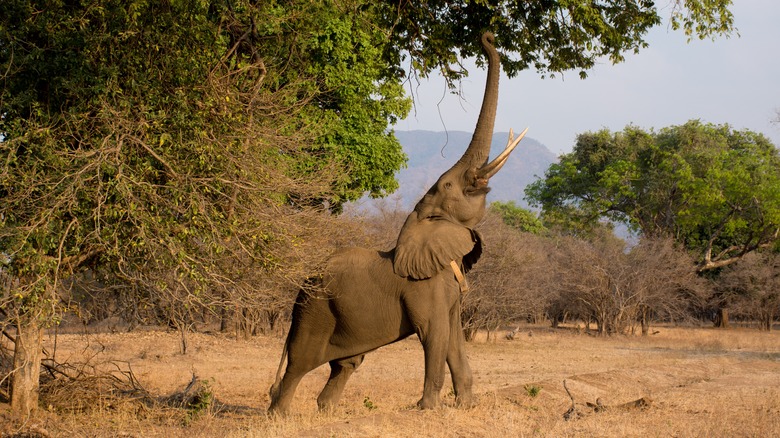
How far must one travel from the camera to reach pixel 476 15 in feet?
43.1

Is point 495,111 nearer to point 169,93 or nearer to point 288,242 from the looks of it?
point 288,242

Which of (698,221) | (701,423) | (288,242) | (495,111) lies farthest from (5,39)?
(698,221)

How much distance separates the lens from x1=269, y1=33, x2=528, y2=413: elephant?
11234mm

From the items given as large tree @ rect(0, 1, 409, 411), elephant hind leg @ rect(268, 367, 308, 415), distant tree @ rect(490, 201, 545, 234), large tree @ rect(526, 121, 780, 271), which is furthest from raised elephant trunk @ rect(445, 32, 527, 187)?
distant tree @ rect(490, 201, 545, 234)

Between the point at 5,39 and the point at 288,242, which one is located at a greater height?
the point at 5,39

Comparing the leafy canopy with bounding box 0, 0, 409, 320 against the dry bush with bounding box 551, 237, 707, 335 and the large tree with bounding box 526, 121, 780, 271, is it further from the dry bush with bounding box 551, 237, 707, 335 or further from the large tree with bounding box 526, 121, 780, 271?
the large tree with bounding box 526, 121, 780, 271

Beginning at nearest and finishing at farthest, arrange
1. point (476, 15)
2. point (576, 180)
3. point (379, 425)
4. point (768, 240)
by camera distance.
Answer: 1. point (379, 425)
2. point (476, 15)
3. point (768, 240)
4. point (576, 180)

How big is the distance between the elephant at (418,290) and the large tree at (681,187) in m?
34.0

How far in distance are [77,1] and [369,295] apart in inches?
203

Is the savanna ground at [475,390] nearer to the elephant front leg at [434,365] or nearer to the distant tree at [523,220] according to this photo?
the elephant front leg at [434,365]

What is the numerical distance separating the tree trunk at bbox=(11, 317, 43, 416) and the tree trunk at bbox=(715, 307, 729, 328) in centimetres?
4313

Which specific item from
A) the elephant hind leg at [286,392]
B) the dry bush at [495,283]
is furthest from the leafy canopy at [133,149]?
the dry bush at [495,283]

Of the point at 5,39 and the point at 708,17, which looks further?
the point at 708,17

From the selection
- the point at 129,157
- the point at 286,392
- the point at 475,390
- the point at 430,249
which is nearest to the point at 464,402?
the point at 430,249
